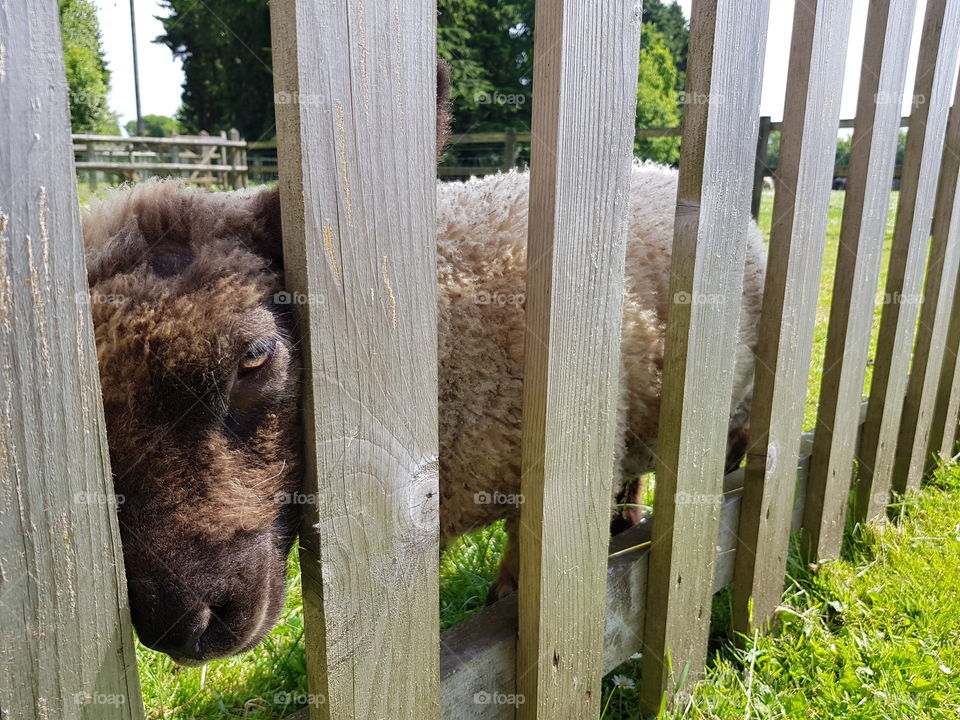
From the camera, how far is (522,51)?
110 ft

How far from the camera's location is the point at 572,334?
162cm

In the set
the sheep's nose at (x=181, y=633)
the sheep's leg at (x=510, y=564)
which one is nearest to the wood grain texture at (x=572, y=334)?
the sheep's leg at (x=510, y=564)

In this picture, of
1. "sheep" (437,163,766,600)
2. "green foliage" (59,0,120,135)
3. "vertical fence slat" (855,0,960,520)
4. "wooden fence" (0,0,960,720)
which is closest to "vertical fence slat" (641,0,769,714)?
"wooden fence" (0,0,960,720)

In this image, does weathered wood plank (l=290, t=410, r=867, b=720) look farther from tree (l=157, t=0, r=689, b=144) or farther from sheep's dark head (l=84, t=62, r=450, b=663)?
tree (l=157, t=0, r=689, b=144)

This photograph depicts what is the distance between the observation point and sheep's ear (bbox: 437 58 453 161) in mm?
1459

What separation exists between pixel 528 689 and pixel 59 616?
1213mm

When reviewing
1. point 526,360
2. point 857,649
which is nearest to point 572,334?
point 526,360

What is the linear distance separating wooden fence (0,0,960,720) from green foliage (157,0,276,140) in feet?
114

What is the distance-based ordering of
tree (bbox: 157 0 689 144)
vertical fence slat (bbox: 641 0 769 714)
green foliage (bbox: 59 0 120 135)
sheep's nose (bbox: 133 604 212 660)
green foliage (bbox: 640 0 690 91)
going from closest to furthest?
1. sheep's nose (bbox: 133 604 212 660)
2. vertical fence slat (bbox: 641 0 769 714)
3. green foliage (bbox: 59 0 120 135)
4. tree (bbox: 157 0 689 144)
5. green foliage (bbox: 640 0 690 91)

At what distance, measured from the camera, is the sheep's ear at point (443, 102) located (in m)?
1.46

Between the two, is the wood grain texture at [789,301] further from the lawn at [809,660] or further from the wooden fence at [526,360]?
the lawn at [809,660]

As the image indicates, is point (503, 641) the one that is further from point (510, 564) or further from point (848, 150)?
point (848, 150)

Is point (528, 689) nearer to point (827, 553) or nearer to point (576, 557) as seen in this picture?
point (576, 557)

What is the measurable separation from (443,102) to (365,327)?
624mm
